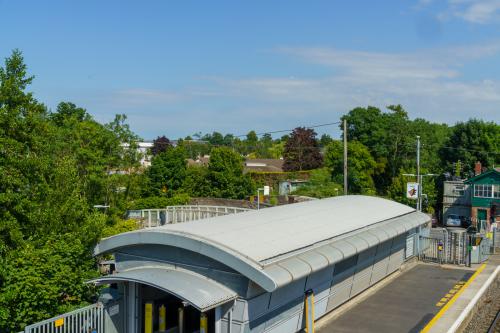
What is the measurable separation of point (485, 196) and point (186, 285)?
41.1m

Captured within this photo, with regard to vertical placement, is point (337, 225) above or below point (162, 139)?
below

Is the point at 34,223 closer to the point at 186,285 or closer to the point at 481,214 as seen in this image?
the point at 186,285

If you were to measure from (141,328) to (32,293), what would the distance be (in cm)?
305

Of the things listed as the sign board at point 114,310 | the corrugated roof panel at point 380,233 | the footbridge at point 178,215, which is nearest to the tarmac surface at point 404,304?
the corrugated roof panel at point 380,233

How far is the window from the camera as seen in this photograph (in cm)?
4678

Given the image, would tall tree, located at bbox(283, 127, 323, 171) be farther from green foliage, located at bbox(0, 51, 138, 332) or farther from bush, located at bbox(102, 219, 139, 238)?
green foliage, located at bbox(0, 51, 138, 332)

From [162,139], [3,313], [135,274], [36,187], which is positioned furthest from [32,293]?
[162,139]

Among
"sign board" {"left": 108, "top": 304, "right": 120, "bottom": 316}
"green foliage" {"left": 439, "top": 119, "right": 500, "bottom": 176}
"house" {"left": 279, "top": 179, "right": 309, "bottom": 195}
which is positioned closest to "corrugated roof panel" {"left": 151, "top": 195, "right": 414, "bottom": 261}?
"sign board" {"left": 108, "top": 304, "right": 120, "bottom": 316}

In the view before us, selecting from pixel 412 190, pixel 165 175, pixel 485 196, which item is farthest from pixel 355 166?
pixel 412 190

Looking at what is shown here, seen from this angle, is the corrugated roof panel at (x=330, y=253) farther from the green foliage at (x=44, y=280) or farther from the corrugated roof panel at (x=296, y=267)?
the green foliage at (x=44, y=280)

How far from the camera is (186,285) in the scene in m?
12.6

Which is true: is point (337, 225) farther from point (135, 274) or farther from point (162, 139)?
point (162, 139)

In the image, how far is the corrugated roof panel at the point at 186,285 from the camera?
1211 cm

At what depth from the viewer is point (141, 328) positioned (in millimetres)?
14781
